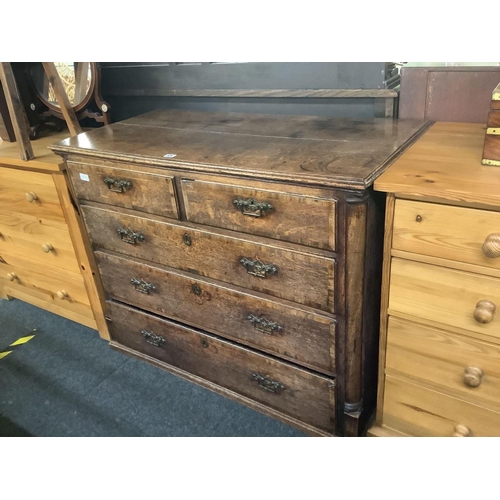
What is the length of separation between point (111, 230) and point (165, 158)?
42 centimetres

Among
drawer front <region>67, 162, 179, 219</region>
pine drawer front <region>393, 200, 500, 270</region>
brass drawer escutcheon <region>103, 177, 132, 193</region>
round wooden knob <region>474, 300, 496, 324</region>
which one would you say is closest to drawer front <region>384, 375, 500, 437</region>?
round wooden knob <region>474, 300, 496, 324</region>

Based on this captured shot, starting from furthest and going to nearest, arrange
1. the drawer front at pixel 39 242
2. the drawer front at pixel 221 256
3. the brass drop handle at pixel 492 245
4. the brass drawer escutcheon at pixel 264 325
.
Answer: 1. the drawer front at pixel 39 242
2. the brass drawer escutcheon at pixel 264 325
3. the drawer front at pixel 221 256
4. the brass drop handle at pixel 492 245

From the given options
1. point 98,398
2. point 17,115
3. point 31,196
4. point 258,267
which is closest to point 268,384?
point 258,267

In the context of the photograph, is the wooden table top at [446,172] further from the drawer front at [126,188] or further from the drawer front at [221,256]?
the drawer front at [126,188]

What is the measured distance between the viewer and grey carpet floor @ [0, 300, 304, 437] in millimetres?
1519

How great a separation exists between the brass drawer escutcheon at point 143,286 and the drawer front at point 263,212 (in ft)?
1.23

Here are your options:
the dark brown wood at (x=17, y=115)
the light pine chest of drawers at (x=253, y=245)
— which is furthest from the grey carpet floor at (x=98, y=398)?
the dark brown wood at (x=17, y=115)

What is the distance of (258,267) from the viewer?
1.25 m

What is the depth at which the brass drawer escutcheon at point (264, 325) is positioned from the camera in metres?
1.31

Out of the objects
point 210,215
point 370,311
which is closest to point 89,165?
point 210,215

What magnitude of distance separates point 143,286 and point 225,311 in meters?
0.35

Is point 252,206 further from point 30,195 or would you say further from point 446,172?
point 30,195

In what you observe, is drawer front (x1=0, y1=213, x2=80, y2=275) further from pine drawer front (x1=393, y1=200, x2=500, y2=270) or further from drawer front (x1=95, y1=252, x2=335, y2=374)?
pine drawer front (x1=393, y1=200, x2=500, y2=270)

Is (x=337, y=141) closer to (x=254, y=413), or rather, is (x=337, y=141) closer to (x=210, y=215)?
(x=210, y=215)
